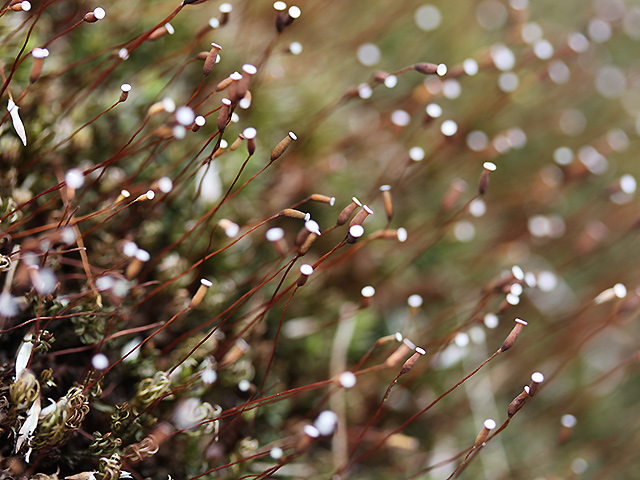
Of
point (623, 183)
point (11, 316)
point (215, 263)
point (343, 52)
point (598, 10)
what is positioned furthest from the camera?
point (598, 10)

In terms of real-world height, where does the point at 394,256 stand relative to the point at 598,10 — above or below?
below

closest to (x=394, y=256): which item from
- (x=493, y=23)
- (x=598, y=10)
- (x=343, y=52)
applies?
(x=343, y=52)

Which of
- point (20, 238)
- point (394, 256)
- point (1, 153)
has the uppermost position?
point (1, 153)

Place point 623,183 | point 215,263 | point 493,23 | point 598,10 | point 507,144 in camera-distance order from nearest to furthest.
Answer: point 215,263 < point 623,183 < point 507,144 < point 493,23 < point 598,10

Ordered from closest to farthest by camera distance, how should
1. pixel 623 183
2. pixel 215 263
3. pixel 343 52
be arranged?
1. pixel 215 263
2. pixel 623 183
3. pixel 343 52

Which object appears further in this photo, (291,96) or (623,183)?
(291,96)

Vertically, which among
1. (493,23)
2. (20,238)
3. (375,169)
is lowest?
(375,169)

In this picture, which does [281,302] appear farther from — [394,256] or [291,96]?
[291,96]

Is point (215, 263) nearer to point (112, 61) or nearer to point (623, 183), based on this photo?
point (112, 61)

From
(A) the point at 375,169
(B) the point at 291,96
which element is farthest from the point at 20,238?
(A) the point at 375,169
